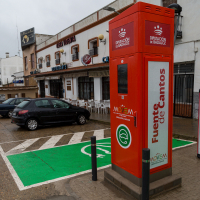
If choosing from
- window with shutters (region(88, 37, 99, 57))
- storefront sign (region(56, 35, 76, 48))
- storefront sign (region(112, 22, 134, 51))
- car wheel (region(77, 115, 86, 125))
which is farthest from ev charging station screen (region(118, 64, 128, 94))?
storefront sign (region(56, 35, 76, 48))

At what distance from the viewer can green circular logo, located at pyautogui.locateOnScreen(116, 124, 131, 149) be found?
3826 mm

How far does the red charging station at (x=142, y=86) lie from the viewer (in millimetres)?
3514

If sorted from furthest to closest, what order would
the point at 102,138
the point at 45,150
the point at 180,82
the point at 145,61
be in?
the point at 180,82 → the point at 102,138 → the point at 45,150 → the point at 145,61

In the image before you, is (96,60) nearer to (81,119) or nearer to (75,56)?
(75,56)

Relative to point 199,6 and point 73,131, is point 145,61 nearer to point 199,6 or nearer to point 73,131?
point 73,131

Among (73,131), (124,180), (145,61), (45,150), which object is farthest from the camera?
(73,131)

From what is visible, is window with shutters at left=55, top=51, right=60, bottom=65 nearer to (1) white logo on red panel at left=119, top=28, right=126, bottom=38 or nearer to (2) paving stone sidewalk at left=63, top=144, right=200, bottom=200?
(2) paving stone sidewalk at left=63, top=144, right=200, bottom=200

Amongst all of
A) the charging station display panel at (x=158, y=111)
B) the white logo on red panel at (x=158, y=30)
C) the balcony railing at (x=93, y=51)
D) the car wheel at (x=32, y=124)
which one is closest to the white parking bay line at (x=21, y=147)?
the car wheel at (x=32, y=124)

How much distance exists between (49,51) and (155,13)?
22963mm

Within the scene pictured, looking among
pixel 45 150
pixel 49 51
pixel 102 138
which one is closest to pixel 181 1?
pixel 102 138

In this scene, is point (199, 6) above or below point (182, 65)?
above

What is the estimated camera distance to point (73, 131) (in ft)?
31.7

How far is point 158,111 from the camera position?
3.76 metres

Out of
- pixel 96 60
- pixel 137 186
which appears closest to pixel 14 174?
pixel 137 186
